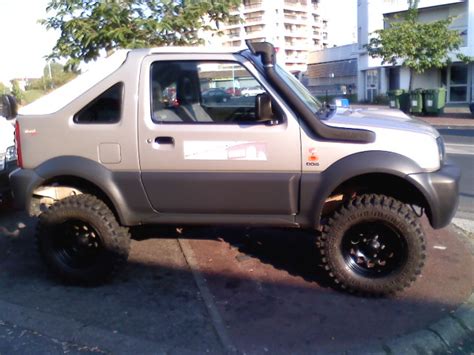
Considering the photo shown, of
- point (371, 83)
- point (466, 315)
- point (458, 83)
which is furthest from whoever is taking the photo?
point (371, 83)

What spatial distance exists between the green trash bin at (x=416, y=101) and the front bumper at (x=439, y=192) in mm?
20464

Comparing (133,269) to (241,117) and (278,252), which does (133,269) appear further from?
(241,117)

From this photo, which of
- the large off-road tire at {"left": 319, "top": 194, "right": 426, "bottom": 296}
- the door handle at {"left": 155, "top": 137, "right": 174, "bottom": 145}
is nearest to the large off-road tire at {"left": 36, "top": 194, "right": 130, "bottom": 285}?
the door handle at {"left": 155, "top": 137, "right": 174, "bottom": 145}

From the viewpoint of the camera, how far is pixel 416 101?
75.4ft

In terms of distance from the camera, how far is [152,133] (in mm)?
4098

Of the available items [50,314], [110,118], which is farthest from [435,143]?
[50,314]

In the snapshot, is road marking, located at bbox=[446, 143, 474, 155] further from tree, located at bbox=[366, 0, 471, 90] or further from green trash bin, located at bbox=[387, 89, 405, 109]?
tree, located at bbox=[366, 0, 471, 90]

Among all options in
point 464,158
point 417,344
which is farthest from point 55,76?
point 417,344

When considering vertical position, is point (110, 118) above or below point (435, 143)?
above

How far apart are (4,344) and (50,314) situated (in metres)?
0.44

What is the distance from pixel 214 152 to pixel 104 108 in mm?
1071

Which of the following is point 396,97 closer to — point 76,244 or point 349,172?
point 349,172

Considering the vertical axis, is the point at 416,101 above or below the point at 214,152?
below

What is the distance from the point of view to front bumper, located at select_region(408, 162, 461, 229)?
3.78m
